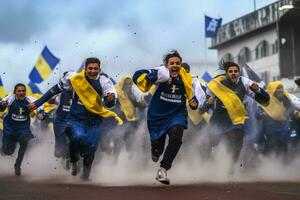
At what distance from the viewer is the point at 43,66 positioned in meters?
30.5

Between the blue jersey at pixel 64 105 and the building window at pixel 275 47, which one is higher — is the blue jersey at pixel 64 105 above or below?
below

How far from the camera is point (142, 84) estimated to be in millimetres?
9742

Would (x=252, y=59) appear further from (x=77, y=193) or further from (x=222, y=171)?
(x=77, y=193)

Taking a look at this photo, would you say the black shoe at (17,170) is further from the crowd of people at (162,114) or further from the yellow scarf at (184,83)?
the yellow scarf at (184,83)

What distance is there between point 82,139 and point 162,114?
4.69 ft

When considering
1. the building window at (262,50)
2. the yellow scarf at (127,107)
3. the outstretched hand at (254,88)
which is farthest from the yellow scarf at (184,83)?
the building window at (262,50)

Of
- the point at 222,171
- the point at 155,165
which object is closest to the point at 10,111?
the point at 155,165

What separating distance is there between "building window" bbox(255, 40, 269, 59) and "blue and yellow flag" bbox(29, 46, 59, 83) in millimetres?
24751

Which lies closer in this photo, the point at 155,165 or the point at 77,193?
the point at 77,193

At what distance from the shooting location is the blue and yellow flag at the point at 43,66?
29.8 m

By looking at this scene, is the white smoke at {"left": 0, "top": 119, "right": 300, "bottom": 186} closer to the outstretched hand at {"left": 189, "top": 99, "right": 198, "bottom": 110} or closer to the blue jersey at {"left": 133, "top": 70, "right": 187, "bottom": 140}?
the blue jersey at {"left": 133, "top": 70, "right": 187, "bottom": 140}

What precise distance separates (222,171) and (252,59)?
43713mm

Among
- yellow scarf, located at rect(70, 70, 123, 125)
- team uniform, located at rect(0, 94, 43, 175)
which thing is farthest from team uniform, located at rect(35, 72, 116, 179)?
team uniform, located at rect(0, 94, 43, 175)

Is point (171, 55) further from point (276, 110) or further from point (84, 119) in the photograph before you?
point (276, 110)
